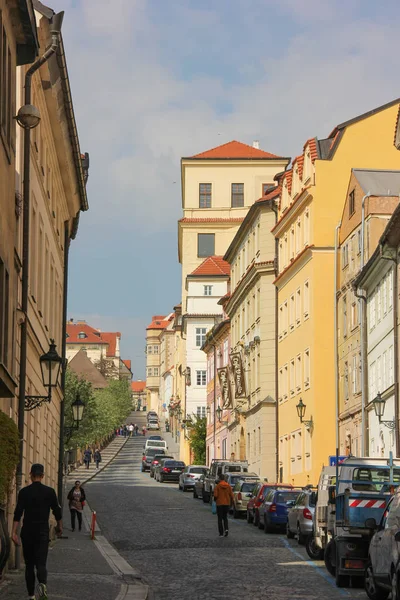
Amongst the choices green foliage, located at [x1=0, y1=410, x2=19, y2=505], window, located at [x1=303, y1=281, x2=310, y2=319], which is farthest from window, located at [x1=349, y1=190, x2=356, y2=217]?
green foliage, located at [x1=0, y1=410, x2=19, y2=505]

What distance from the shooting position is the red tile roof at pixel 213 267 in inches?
4496

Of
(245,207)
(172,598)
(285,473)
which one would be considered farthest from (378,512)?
(245,207)

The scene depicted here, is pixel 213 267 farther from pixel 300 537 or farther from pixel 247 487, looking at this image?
pixel 300 537

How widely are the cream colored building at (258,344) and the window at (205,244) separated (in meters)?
40.0

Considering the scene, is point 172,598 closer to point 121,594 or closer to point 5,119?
point 121,594

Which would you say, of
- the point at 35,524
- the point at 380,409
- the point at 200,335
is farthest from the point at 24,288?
the point at 200,335

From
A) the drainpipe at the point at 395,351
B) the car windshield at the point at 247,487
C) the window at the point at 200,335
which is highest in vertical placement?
the window at the point at 200,335

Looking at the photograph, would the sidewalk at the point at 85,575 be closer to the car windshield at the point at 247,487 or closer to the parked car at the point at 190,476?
the car windshield at the point at 247,487

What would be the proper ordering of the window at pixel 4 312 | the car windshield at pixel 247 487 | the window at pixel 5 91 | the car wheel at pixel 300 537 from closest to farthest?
the window at pixel 5 91 < the window at pixel 4 312 < the car wheel at pixel 300 537 < the car windshield at pixel 247 487

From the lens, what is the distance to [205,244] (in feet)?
385

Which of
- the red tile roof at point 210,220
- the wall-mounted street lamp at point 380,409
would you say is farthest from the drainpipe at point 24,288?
the red tile roof at point 210,220

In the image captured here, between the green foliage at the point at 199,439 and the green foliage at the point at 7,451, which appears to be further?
the green foliage at the point at 199,439

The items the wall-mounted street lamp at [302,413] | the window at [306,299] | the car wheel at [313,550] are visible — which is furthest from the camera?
the window at [306,299]

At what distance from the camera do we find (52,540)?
30125mm
